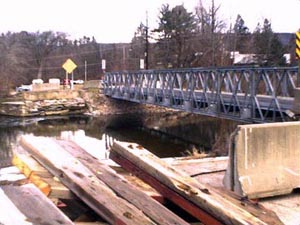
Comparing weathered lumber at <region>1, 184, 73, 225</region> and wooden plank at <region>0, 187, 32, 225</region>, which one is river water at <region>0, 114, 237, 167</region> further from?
wooden plank at <region>0, 187, 32, 225</region>

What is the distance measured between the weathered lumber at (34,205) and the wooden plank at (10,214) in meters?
0.04

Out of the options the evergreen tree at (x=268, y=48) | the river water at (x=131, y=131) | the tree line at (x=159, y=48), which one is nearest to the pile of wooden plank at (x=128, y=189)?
the river water at (x=131, y=131)

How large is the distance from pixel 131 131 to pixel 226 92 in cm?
783

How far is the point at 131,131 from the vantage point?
1062 inches

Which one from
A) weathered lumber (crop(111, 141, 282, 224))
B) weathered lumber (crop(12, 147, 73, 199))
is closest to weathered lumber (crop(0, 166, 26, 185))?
weathered lumber (crop(12, 147, 73, 199))

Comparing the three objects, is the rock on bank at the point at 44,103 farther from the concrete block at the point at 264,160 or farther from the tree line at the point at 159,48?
the concrete block at the point at 264,160

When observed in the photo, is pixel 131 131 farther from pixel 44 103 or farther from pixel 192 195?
pixel 192 195

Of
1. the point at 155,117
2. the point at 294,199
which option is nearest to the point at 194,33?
the point at 155,117

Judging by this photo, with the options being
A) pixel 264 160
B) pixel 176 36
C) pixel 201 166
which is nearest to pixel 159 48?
pixel 176 36

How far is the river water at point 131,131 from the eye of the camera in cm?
2034

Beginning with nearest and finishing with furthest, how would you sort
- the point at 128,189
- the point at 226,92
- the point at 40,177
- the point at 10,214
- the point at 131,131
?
the point at 10,214 → the point at 128,189 → the point at 40,177 → the point at 226,92 → the point at 131,131

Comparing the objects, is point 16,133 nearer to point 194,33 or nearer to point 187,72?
point 187,72

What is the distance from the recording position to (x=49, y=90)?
37.6 meters

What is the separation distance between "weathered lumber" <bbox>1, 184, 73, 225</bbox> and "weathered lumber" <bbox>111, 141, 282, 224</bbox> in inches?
42.4
